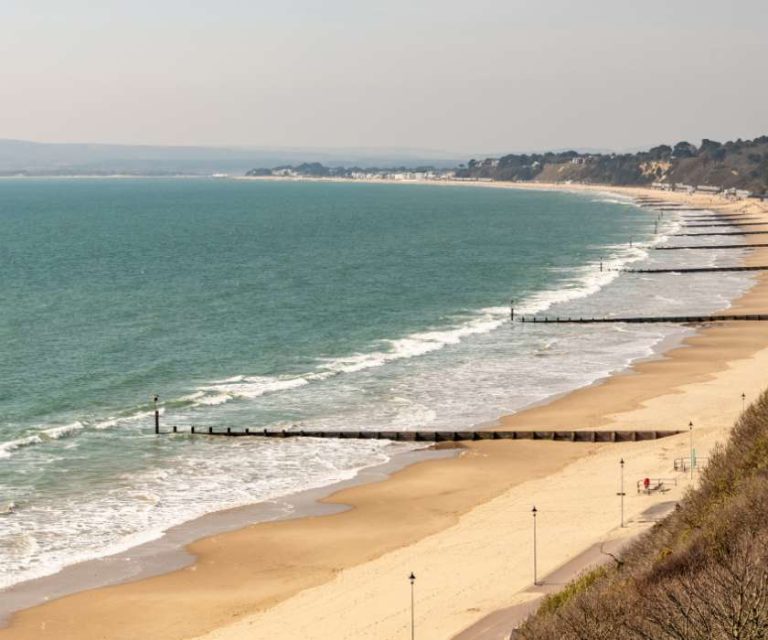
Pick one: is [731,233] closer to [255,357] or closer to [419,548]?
[255,357]

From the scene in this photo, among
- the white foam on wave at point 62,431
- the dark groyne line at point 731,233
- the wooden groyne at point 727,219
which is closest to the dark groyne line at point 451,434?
the white foam on wave at point 62,431

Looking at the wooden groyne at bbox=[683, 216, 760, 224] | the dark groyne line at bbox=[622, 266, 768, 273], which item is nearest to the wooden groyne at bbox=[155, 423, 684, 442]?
the dark groyne line at bbox=[622, 266, 768, 273]

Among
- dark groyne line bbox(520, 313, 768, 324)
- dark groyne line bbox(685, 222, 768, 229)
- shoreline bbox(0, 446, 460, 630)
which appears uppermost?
dark groyne line bbox(685, 222, 768, 229)

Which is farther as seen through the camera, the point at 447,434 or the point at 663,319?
the point at 663,319

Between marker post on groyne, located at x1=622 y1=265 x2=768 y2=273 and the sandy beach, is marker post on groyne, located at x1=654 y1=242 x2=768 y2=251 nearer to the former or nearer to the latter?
marker post on groyne, located at x1=622 y1=265 x2=768 y2=273

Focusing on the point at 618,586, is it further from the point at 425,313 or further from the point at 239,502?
the point at 425,313

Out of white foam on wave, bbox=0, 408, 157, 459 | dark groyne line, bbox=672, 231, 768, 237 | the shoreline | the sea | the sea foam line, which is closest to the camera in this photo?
the shoreline

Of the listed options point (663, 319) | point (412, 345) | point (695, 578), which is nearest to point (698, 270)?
point (663, 319)
